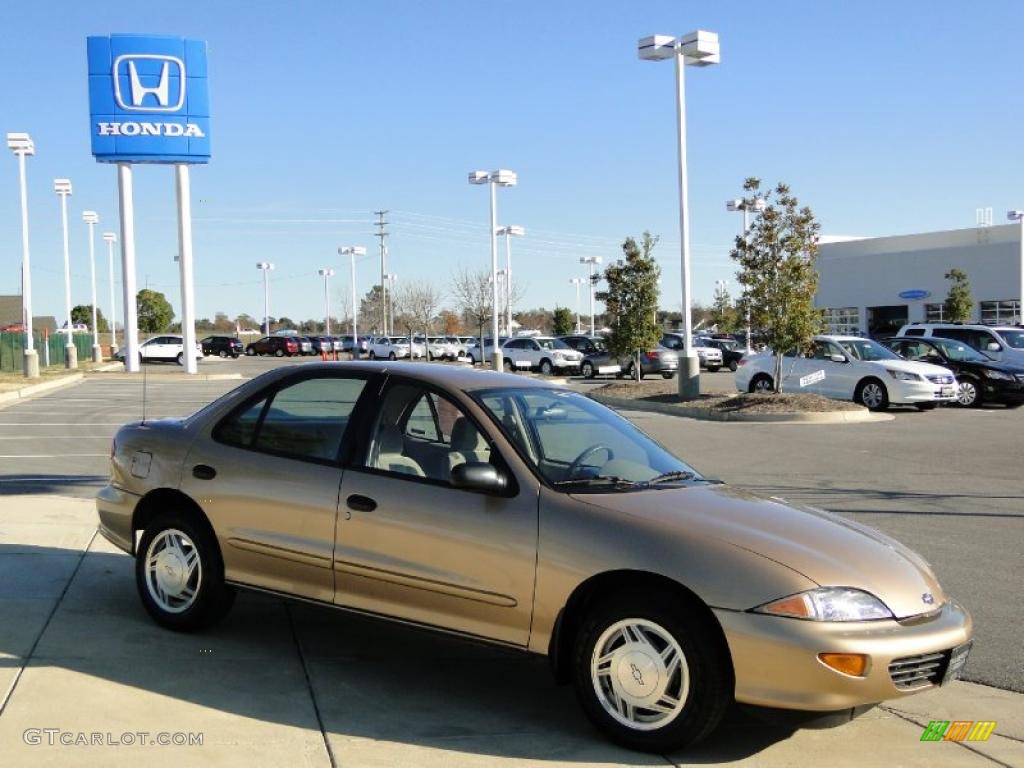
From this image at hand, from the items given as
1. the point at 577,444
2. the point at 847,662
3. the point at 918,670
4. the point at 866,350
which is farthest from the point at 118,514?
the point at 866,350

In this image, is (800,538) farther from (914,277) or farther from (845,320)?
(845,320)

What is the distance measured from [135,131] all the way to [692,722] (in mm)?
41029

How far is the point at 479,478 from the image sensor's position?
194 inches

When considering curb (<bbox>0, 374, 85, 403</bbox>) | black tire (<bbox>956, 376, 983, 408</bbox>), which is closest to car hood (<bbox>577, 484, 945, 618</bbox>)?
black tire (<bbox>956, 376, 983, 408</bbox>)

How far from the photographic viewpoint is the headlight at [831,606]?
14.1 feet

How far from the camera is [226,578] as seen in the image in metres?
5.90

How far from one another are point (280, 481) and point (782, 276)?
18331 millimetres

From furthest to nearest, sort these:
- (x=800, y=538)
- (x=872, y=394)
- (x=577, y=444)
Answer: (x=872, y=394) < (x=577, y=444) < (x=800, y=538)

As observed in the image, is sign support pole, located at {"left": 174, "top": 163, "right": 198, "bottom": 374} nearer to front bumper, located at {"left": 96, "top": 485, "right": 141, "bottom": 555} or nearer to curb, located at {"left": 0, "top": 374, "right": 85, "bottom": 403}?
curb, located at {"left": 0, "top": 374, "right": 85, "bottom": 403}

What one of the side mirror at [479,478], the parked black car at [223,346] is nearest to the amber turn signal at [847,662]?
the side mirror at [479,478]

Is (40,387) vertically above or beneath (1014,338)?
beneath

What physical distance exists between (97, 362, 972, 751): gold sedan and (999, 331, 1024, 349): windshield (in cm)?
2580

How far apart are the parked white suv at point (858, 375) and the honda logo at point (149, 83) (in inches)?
1031

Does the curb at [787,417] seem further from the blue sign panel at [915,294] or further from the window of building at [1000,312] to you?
the blue sign panel at [915,294]
